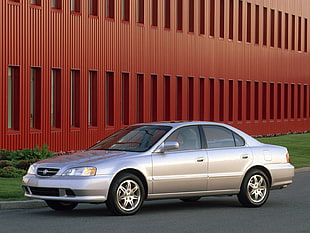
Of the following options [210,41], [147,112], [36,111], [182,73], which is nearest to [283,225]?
[36,111]

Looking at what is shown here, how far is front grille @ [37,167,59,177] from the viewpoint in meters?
12.7

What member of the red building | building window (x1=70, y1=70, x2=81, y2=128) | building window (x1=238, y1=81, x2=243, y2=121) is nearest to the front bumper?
the red building

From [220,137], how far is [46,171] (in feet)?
10.4

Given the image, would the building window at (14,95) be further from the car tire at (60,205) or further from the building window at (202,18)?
the car tire at (60,205)

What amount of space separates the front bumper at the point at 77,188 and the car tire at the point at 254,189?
2.75 metres

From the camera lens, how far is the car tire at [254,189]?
14.3 metres

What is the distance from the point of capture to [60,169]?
496 inches

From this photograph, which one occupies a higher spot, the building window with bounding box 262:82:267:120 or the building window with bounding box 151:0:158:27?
the building window with bounding box 151:0:158:27

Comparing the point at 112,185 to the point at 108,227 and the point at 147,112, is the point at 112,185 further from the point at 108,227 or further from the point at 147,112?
the point at 147,112

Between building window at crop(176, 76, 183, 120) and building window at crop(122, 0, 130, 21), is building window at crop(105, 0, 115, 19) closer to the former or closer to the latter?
building window at crop(122, 0, 130, 21)

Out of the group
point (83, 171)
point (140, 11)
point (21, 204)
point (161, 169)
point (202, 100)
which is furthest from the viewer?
point (202, 100)

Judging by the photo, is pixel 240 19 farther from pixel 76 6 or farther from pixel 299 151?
pixel 76 6

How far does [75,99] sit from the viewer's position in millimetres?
32875

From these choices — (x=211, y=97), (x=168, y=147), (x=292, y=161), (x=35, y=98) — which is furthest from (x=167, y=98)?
(x=168, y=147)
